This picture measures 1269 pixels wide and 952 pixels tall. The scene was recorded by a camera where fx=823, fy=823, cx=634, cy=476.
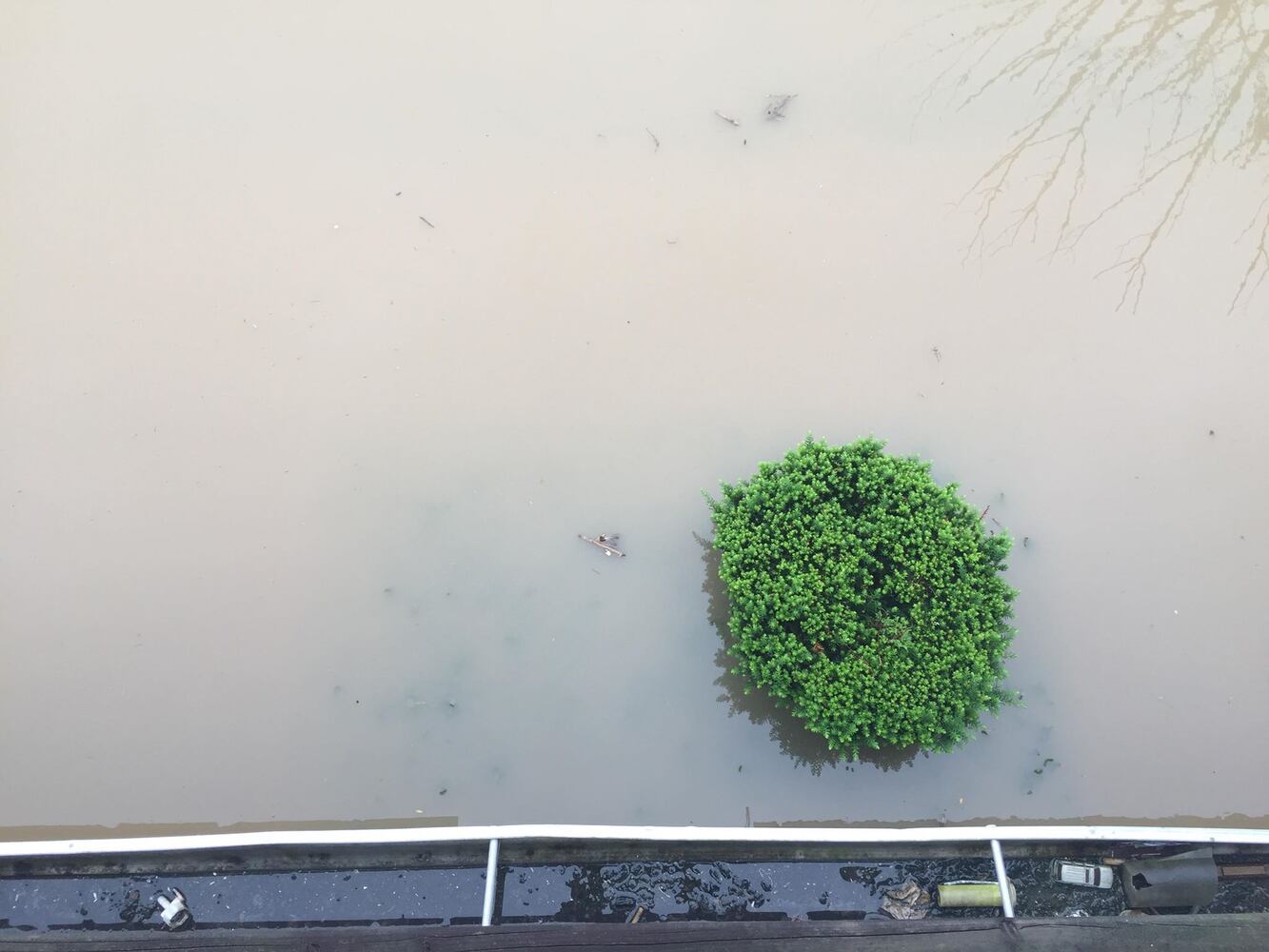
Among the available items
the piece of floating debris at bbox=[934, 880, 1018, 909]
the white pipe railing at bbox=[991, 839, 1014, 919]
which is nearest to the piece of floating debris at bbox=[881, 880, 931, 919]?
the piece of floating debris at bbox=[934, 880, 1018, 909]

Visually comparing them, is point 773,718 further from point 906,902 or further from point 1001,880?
point 1001,880

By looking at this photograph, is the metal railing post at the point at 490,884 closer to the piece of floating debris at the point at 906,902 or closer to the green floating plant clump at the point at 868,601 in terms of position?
the green floating plant clump at the point at 868,601

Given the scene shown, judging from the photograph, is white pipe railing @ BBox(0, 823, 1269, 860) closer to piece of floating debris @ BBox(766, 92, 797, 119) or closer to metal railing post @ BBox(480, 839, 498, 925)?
metal railing post @ BBox(480, 839, 498, 925)

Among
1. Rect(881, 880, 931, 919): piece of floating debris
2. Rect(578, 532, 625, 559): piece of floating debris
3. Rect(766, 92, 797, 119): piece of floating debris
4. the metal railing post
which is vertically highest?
Rect(766, 92, 797, 119): piece of floating debris

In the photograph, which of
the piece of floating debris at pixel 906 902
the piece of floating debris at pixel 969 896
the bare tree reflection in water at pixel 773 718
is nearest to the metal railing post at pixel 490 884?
the bare tree reflection in water at pixel 773 718

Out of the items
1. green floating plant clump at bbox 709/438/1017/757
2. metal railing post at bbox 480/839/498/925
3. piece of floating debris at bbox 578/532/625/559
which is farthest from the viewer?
piece of floating debris at bbox 578/532/625/559

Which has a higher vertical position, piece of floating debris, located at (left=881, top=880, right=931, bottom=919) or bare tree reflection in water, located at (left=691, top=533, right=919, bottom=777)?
bare tree reflection in water, located at (left=691, top=533, right=919, bottom=777)
